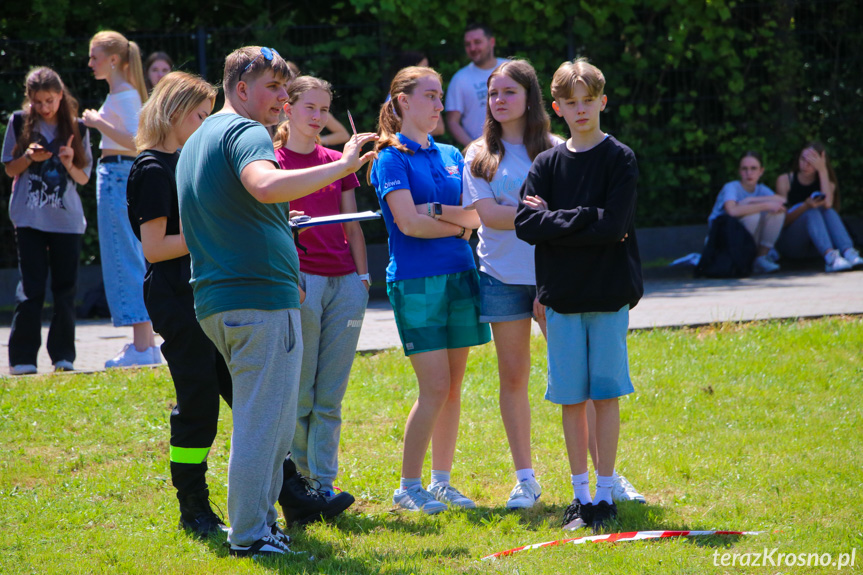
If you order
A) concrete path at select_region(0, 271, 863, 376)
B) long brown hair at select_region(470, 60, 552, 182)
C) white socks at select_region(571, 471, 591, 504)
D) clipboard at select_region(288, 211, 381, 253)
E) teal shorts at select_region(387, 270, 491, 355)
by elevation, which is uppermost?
long brown hair at select_region(470, 60, 552, 182)

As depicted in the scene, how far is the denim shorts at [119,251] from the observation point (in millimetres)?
6508

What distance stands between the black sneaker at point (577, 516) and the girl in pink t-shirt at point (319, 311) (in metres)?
1.09

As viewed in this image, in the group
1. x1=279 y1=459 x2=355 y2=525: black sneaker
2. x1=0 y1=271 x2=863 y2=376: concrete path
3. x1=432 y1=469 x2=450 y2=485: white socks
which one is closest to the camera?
x1=279 y1=459 x2=355 y2=525: black sneaker

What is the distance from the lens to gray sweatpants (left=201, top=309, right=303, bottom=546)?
353cm

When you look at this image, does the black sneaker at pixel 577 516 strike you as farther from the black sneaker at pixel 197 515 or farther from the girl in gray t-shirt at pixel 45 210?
the girl in gray t-shirt at pixel 45 210

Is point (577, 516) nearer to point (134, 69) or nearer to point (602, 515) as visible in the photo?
point (602, 515)

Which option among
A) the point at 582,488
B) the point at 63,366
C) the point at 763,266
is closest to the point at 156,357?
the point at 63,366

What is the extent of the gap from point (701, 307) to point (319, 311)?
5085 millimetres

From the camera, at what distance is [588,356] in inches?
162

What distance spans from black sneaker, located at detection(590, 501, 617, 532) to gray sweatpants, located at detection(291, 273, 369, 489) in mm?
1222

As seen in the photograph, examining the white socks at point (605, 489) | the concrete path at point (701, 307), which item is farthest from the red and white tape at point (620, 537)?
the concrete path at point (701, 307)

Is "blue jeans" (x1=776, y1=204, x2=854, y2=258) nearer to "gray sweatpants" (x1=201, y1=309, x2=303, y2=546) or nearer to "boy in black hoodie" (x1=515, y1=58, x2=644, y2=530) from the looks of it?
"boy in black hoodie" (x1=515, y1=58, x2=644, y2=530)

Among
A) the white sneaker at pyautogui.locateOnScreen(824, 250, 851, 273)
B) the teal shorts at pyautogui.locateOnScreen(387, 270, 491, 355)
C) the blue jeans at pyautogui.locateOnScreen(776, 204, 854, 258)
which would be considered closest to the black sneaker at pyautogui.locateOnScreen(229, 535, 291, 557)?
the teal shorts at pyautogui.locateOnScreen(387, 270, 491, 355)

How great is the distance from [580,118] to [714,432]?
224cm
